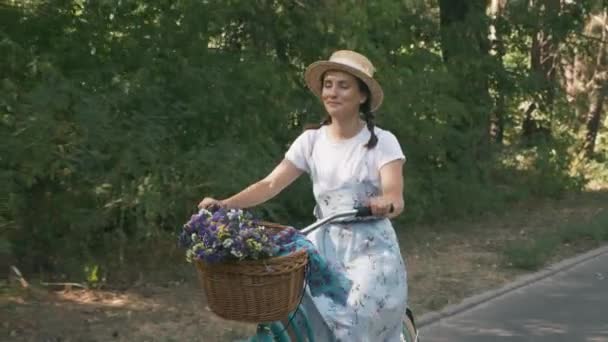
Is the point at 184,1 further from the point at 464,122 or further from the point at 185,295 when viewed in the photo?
the point at 464,122

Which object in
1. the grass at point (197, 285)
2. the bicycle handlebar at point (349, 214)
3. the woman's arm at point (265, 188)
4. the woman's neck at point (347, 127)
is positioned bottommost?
the grass at point (197, 285)

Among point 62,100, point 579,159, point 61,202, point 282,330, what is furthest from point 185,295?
point 579,159

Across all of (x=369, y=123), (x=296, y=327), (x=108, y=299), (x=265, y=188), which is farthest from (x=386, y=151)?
(x=108, y=299)

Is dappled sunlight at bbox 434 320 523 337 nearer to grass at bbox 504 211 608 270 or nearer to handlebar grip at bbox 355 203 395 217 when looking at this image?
grass at bbox 504 211 608 270

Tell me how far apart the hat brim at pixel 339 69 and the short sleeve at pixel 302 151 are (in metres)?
0.23

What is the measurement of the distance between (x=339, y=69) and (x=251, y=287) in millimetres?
1236

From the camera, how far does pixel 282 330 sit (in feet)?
14.6

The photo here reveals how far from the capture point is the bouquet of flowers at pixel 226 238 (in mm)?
3887

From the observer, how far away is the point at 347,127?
15.4 ft

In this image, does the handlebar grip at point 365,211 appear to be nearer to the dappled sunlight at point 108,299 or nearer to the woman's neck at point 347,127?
the woman's neck at point 347,127

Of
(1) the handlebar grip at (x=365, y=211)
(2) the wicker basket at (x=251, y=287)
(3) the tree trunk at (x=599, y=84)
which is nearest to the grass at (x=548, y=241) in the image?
(3) the tree trunk at (x=599, y=84)

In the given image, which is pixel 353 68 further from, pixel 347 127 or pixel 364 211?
pixel 364 211

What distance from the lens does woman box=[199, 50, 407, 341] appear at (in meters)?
4.58

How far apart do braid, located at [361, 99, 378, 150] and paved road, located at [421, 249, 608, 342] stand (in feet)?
10.9
